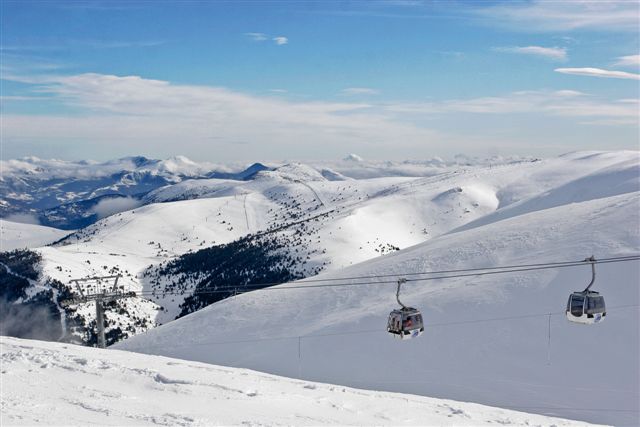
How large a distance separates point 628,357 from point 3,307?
6696 inches

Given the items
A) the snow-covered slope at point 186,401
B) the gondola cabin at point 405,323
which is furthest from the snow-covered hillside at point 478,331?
the snow-covered slope at point 186,401

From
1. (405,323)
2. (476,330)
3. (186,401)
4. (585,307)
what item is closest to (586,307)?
(585,307)

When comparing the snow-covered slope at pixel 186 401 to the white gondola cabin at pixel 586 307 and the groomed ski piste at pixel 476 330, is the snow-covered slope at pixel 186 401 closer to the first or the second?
the groomed ski piste at pixel 476 330

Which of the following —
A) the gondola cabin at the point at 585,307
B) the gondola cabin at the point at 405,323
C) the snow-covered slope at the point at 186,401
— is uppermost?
the gondola cabin at the point at 585,307

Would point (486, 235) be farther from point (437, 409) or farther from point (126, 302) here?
point (126, 302)

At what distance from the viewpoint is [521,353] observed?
29250 millimetres

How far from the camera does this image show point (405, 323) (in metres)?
21.2

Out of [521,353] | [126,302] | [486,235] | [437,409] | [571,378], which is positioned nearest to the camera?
[437,409]

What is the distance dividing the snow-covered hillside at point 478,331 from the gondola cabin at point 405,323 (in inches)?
292

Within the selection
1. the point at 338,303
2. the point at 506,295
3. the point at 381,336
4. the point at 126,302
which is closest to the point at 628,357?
the point at 506,295

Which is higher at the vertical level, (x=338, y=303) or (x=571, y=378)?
(x=338, y=303)

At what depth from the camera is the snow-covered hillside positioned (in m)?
27.0

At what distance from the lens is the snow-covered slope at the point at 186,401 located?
53.4ft

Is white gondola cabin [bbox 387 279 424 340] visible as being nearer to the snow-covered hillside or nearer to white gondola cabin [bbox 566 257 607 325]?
white gondola cabin [bbox 566 257 607 325]
